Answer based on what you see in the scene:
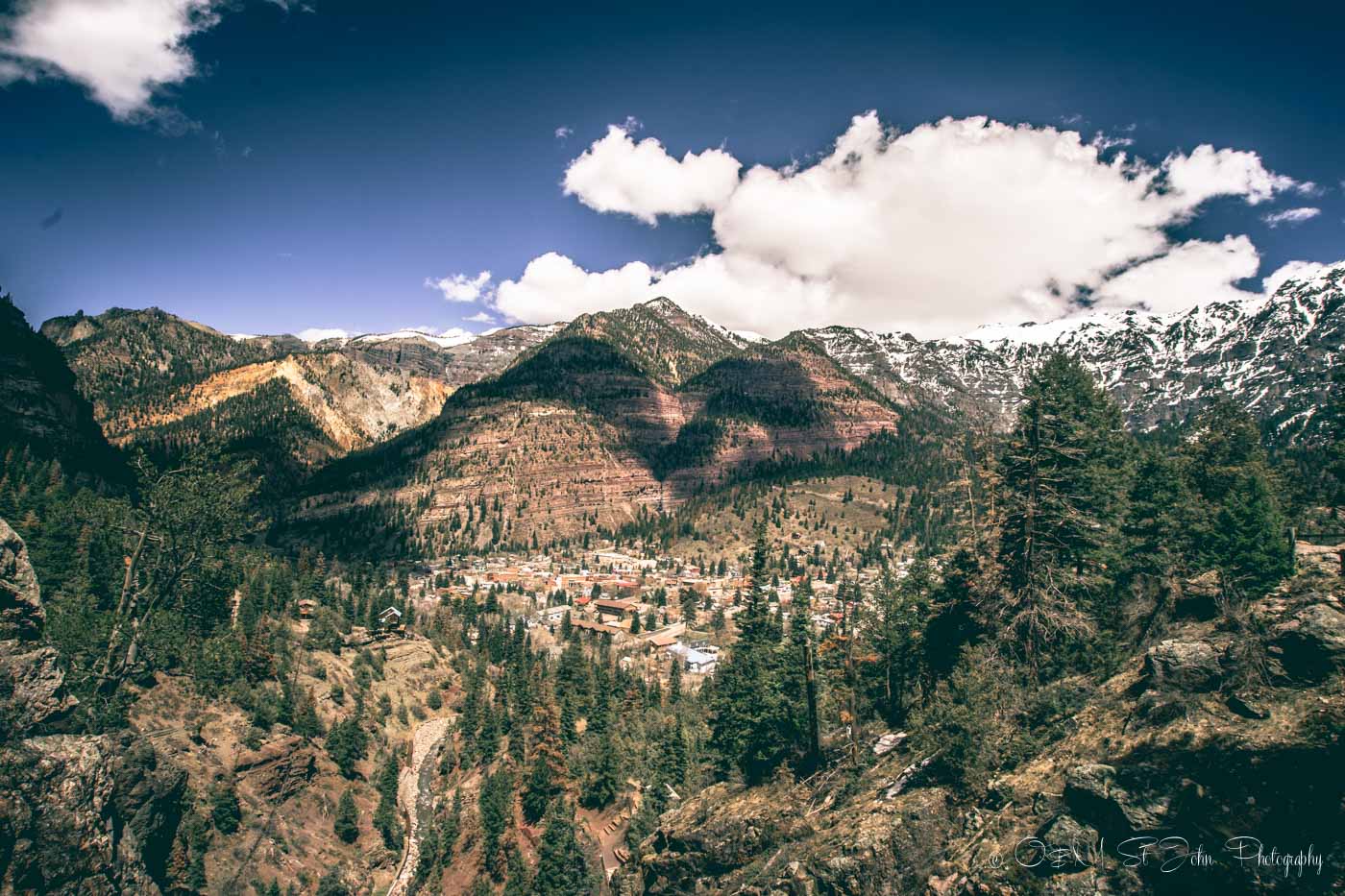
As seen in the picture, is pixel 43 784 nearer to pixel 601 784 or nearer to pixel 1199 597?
pixel 1199 597

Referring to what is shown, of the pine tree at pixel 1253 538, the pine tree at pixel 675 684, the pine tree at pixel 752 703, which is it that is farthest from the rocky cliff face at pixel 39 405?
the pine tree at pixel 1253 538

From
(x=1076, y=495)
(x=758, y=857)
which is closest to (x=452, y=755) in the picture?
(x=758, y=857)

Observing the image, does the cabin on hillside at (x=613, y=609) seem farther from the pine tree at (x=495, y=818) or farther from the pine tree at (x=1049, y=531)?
the pine tree at (x=1049, y=531)

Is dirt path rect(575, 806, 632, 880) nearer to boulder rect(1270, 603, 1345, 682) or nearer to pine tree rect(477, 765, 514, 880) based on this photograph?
pine tree rect(477, 765, 514, 880)

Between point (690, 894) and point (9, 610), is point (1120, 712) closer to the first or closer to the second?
point (690, 894)

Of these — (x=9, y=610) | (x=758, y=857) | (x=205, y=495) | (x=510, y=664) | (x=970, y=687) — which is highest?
(x=205, y=495)

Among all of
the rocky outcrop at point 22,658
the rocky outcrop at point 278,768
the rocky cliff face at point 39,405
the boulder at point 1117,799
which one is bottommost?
the rocky outcrop at point 278,768
